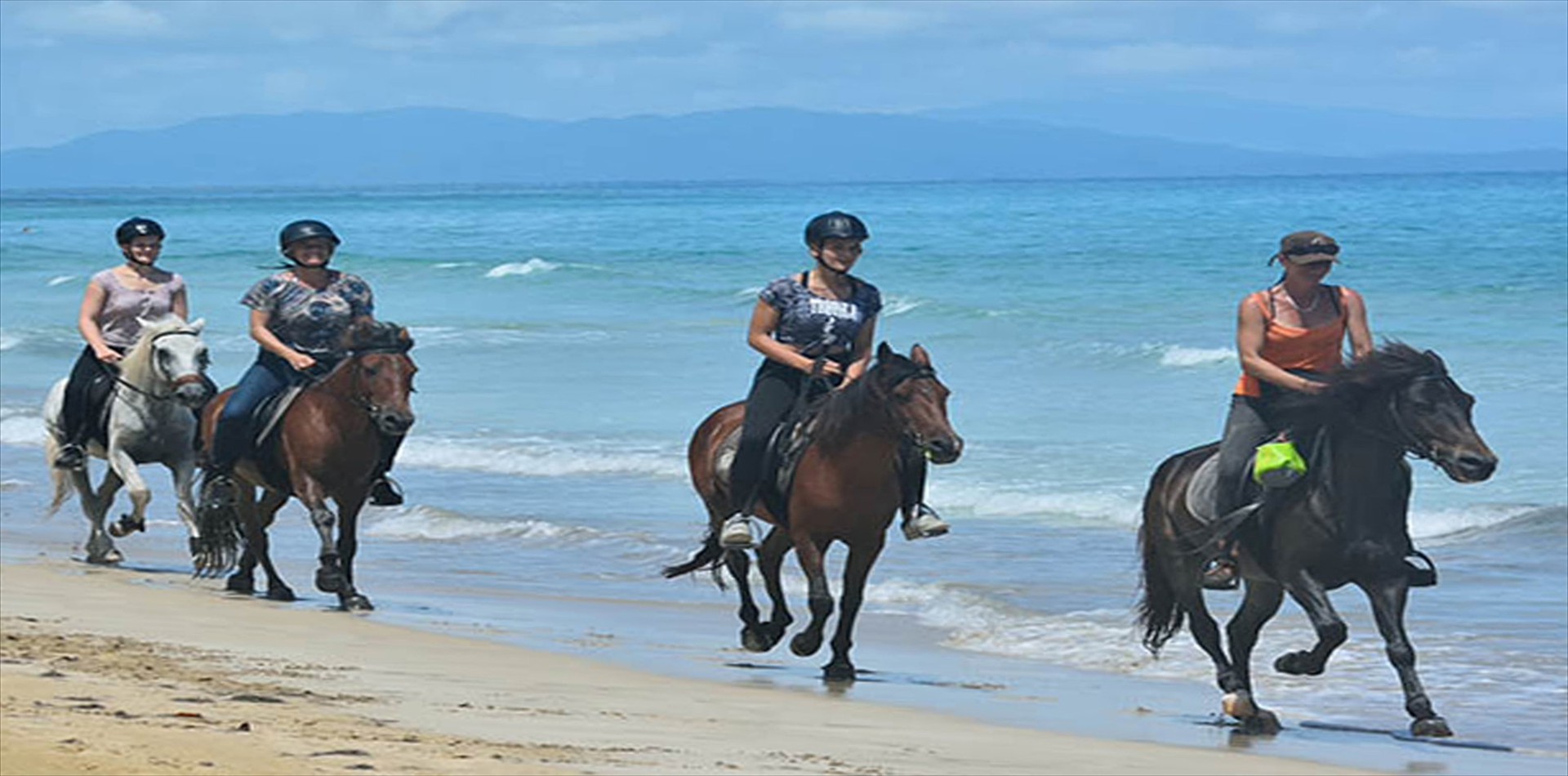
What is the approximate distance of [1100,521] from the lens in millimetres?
19391

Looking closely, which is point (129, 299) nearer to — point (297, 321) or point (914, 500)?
point (297, 321)

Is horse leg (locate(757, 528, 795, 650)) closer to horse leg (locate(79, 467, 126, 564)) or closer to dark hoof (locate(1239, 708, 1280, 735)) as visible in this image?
dark hoof (locate(1239, 708, 1280, 735))

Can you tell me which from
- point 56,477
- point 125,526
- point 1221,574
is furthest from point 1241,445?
point 56,477

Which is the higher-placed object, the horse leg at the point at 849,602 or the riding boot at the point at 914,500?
the riding boot at the point at 914,500

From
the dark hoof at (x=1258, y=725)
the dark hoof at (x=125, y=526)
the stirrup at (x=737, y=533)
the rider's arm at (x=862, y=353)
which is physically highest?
the rider's arm at (x=862, y=353)

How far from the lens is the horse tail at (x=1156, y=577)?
36.9ft

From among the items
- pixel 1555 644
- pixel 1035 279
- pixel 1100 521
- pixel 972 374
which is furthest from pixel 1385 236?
pixel 1555 644

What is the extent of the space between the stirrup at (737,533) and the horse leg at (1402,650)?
304cm

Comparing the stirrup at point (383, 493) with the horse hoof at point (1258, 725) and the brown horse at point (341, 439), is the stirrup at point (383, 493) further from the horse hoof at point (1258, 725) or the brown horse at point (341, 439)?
the horse hoof at point (1258, 725)

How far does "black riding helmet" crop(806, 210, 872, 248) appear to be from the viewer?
11.8 meters

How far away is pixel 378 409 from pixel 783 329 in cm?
260

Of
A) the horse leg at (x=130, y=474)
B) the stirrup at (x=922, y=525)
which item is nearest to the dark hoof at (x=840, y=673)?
the stirrup at (x=922, y=525)

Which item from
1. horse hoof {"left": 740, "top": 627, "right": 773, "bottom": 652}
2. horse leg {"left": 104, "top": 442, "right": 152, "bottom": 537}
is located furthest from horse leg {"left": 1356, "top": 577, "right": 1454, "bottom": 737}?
horse leg {"left": 104, "top": 442, "right": 152, "bottom": 537}

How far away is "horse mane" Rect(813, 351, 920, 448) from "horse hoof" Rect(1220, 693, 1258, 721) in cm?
187
